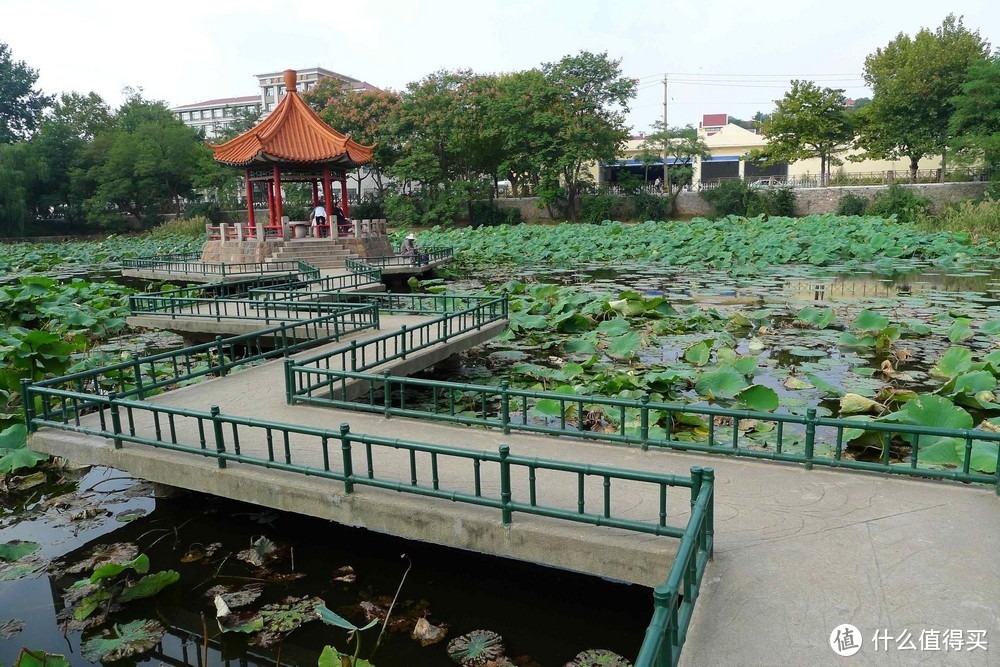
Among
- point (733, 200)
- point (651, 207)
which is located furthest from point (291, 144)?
point (733, 200)

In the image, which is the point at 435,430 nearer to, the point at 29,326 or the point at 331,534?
the point at 331,534

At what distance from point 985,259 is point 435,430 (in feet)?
75.2

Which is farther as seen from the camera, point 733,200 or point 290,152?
point 733,200

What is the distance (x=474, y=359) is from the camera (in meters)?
11.4

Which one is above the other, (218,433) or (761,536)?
(218,433)

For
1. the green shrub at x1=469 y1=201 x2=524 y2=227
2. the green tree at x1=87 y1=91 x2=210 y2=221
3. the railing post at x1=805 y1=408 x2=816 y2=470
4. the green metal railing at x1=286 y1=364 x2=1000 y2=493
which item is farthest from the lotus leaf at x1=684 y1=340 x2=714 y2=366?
the green tree at x1=87 y1=91 x2=210 y2=221

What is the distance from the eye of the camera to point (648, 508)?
4.55 metres

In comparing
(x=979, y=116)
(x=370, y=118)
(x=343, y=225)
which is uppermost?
(x=370, y=118)

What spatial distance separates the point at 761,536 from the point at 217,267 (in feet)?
68.7

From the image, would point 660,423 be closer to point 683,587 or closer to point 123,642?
point 683,587

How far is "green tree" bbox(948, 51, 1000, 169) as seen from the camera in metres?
30.8

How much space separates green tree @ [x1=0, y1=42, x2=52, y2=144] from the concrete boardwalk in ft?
219

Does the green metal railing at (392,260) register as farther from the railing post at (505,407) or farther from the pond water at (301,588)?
the railing post at (505,407)

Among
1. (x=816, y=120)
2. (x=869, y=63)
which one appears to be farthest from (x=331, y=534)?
(x=869, y=63)
